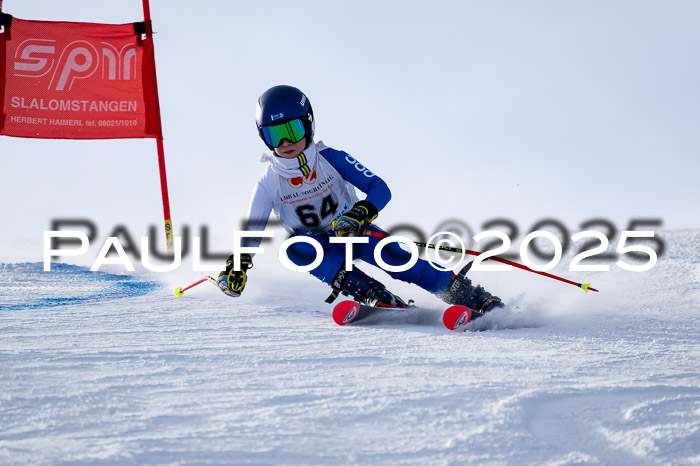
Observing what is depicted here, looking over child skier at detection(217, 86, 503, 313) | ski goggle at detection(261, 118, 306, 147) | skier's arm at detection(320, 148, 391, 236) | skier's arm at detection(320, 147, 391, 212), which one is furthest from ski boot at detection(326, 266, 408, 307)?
ski goggle at detection(261, 118, 306, 147)

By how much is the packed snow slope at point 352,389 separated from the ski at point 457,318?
0.34 ft

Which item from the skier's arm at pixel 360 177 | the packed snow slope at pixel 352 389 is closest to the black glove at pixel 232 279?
the packed snow slope at pixel 352 389

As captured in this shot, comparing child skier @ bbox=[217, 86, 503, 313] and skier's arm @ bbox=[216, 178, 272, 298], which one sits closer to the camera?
child skier @ bbox=[217, 86, 503, 313]

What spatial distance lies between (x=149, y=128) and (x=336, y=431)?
497 cm

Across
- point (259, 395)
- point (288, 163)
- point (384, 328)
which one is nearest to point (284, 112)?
point (288, 163)

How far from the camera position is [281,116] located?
11.1 ft

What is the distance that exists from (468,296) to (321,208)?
103cm

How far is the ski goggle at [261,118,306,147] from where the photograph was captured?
342 centimetres

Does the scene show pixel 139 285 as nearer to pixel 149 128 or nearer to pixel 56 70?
pixel 149 128

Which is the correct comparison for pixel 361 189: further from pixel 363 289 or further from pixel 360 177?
pixel 363 289

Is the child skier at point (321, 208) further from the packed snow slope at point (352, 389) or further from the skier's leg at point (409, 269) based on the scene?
the packed snow slope at point (352, 389)

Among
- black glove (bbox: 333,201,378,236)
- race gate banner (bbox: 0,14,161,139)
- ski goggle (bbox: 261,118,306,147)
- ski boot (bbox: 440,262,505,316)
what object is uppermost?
race gate banner (bbox: 0,14,161,139)

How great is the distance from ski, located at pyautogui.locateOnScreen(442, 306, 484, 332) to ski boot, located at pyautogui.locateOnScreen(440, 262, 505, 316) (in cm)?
38

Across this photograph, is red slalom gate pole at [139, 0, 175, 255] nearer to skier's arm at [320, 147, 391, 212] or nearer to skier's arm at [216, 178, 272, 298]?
skier's arm at [216, 178, 272, 298]
